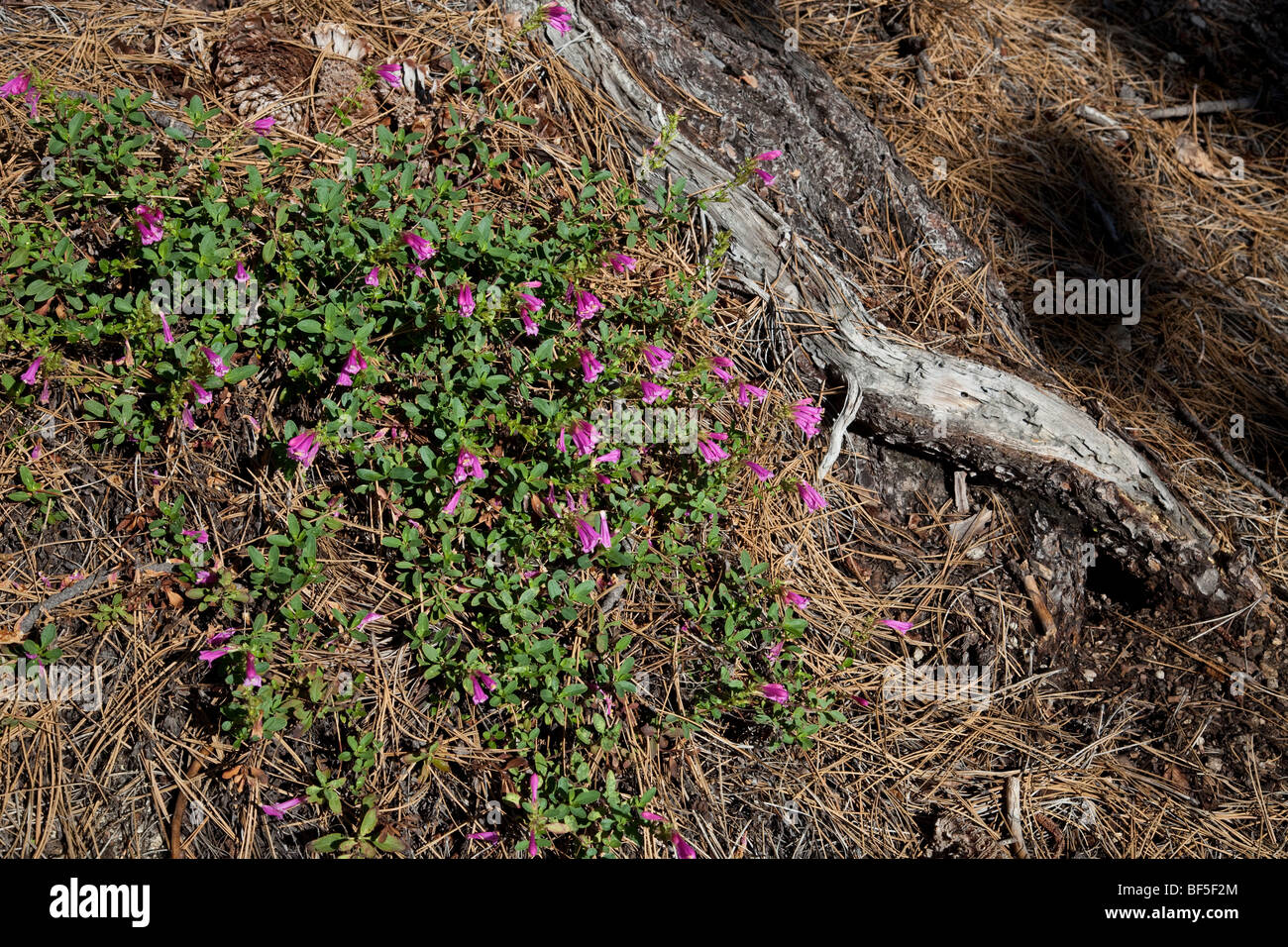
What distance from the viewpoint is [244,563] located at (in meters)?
2.46

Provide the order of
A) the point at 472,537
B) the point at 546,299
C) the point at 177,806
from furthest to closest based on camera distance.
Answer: the point at 546,299
the point at 472,537
the point at 177,806

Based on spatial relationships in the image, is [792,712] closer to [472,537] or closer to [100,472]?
[472,537]

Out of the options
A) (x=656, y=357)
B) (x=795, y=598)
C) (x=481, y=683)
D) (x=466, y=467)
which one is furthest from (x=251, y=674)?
(x=795, y=598)

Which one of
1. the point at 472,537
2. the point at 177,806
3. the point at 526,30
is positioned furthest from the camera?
the point at 526,30

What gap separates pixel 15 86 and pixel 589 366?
7.10 ft

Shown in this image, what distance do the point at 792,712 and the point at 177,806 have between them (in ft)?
6.01

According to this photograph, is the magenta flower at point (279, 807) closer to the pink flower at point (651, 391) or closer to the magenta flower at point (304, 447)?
the magenta flower at point (304, 447)

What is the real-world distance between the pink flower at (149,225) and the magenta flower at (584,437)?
1.43 meters

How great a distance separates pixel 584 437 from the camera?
2.46 meters

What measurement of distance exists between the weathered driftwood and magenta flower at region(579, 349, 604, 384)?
0.81 metres

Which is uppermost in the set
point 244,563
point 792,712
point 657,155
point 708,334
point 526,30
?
point 526,30

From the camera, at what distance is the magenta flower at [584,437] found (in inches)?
96.9

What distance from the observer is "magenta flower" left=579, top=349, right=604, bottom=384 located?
2.50 metres

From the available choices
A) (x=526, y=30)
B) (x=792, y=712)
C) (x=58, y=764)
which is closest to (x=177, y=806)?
(x=58, y=764)
